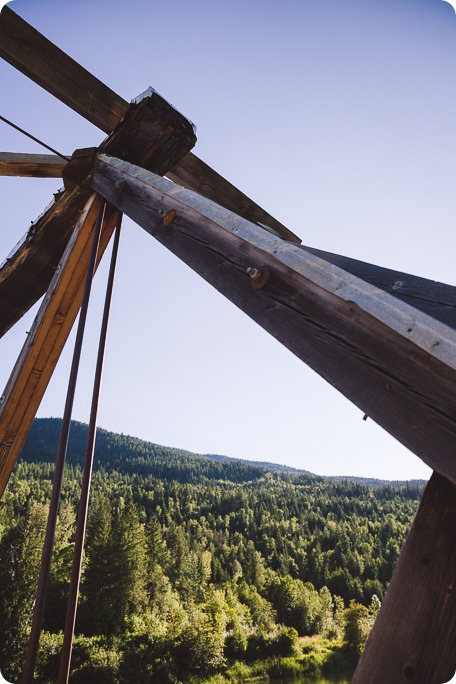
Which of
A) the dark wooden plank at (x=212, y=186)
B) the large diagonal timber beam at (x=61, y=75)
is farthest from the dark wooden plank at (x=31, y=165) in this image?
the dark wooden plank at (x=212, y=186)

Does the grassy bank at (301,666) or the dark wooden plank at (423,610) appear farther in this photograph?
the grassy bank at (301,666)

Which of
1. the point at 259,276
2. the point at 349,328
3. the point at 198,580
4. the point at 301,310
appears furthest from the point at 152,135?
the point at 198,580

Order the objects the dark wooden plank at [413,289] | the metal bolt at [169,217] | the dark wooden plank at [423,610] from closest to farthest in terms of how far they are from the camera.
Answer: the dark wooden plank at [423,610]
the dark wooden plank at [413,289]
the metal bolt at [169,217]

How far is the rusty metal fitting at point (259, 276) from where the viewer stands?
35.2 inches

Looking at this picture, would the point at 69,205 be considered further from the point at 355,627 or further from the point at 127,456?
the point at 127,456

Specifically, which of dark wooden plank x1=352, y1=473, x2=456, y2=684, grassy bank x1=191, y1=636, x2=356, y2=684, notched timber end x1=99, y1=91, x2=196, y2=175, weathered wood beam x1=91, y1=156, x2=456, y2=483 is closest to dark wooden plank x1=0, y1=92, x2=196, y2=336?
notched timber end x1=99, y1=91, x2=196, y2=175

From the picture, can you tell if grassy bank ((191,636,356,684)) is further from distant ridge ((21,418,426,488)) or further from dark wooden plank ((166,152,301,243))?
distant ridge ((21,418,426,488))

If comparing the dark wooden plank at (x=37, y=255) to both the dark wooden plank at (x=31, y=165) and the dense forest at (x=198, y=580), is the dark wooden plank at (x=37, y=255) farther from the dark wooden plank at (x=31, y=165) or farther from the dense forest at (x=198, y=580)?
the dense forest at (x=198, y=580)

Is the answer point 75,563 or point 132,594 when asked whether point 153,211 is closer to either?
point 75,563

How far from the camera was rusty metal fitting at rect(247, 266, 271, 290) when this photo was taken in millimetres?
895

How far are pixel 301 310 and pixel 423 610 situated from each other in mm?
507

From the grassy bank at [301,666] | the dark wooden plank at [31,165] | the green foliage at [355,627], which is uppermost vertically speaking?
the dark wooden plank at [31,165]

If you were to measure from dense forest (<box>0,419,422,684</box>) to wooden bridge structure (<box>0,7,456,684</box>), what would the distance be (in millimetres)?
26177

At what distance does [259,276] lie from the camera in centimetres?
90
